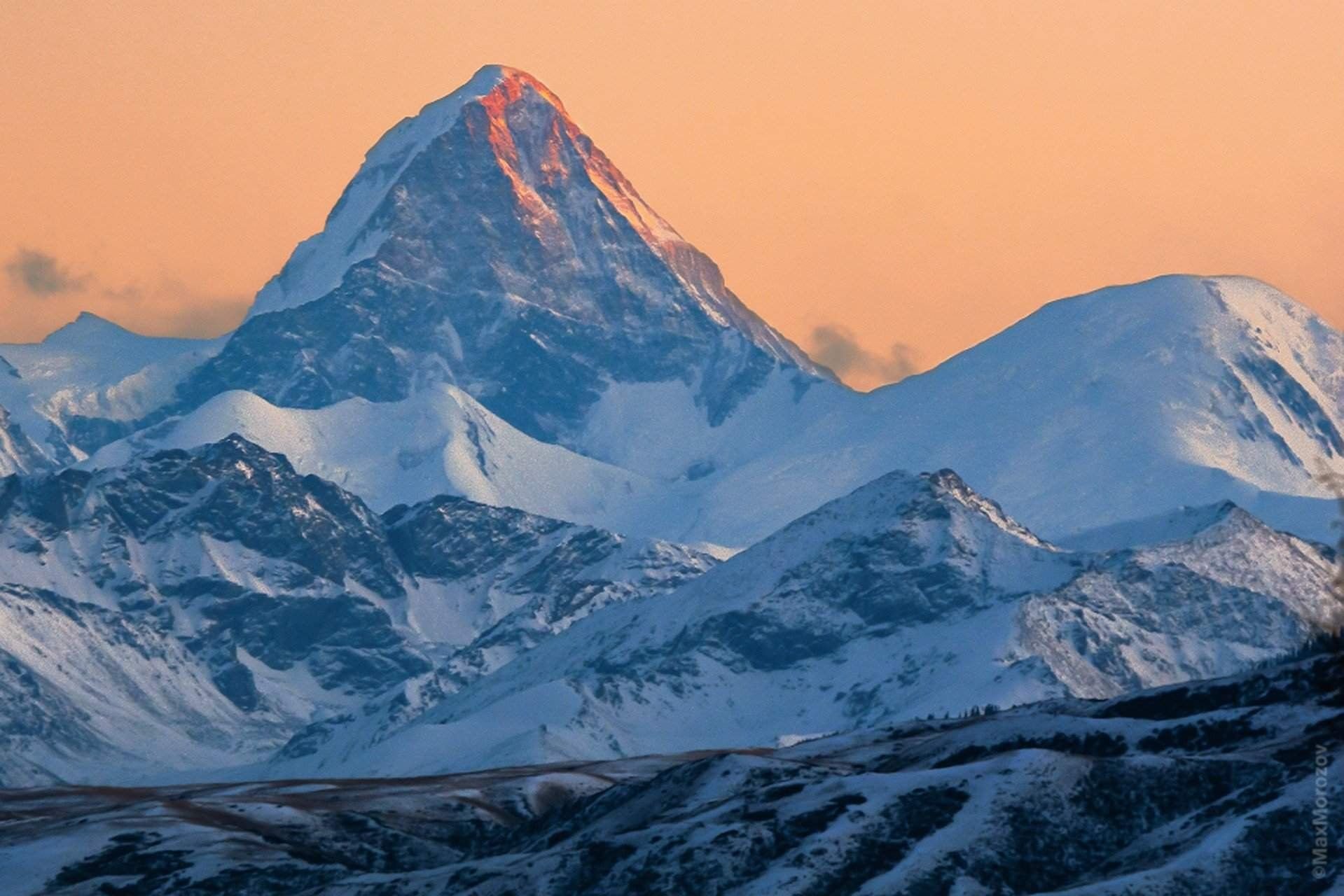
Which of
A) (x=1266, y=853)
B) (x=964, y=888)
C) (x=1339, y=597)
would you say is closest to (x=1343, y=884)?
(x=1266, y=853)

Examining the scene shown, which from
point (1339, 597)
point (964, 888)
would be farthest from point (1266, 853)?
point (1339, 597)

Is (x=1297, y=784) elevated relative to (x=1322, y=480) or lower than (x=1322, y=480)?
lower

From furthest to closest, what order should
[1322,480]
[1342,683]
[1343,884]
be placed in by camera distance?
[1342,683]
[1343,884]
[1322,480]

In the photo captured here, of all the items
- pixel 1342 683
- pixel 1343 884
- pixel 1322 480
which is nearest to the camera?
pixel 1322 480

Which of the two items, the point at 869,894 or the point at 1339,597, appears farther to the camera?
the point at 869,894

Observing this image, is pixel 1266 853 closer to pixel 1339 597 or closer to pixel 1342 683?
pixel 1342 683

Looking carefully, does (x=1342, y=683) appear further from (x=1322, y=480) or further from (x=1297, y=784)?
(x=1322, y=480)

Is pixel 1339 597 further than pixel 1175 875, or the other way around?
pixel 1175 875

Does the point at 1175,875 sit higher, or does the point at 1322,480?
the point at 1322,480
